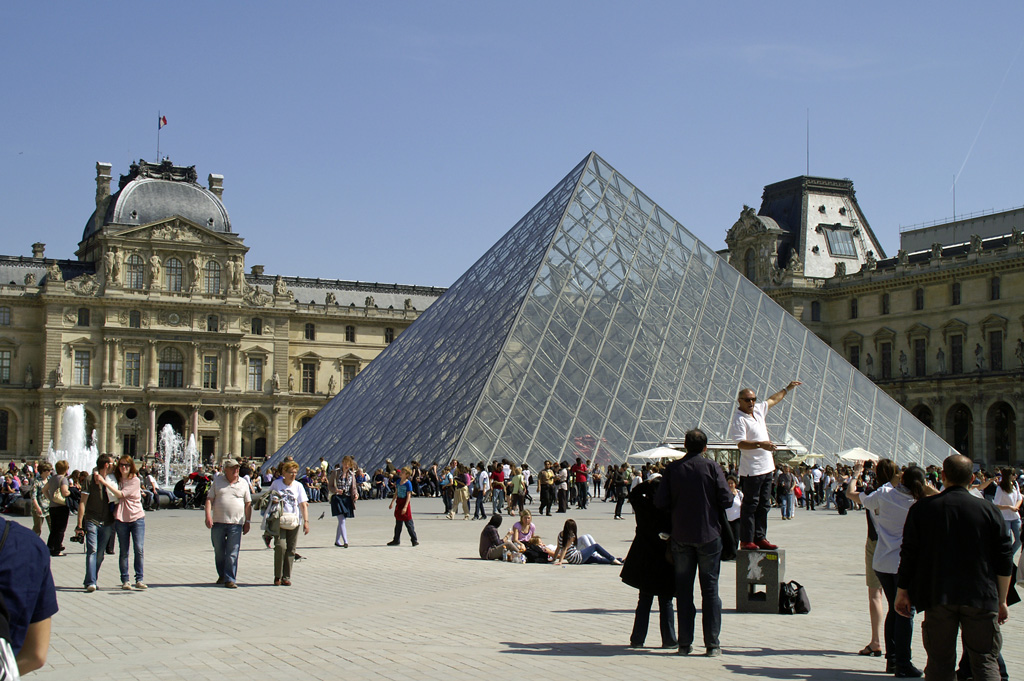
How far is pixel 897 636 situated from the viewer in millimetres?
6477

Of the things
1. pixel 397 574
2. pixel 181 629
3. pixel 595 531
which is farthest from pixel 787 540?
pixel 181 629

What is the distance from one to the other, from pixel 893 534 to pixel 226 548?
606 centimetres

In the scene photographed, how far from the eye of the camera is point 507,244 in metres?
32.1

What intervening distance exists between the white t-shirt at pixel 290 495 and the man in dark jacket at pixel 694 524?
4.75 metres

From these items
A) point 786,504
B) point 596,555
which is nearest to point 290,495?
point 596,555

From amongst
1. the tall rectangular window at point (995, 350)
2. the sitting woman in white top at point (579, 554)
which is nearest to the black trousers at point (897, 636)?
the sitting woman in white top at point (579, 554)

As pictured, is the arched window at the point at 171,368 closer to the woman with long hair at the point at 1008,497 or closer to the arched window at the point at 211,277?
the arched window at the point at 211,277

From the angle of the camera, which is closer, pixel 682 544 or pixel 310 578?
pixel 682 544

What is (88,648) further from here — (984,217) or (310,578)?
(984,217)

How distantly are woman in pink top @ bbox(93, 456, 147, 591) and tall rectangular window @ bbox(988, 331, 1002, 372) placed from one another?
47.1m

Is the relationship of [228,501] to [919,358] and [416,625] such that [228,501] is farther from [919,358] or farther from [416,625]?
[919,358]

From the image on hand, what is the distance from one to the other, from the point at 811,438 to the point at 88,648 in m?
20.9

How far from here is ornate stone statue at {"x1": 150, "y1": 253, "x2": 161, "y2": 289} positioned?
63.4m

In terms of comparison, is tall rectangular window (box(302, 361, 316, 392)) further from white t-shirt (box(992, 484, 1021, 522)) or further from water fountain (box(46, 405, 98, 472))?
white t-shirt (box(992, 484, 1021, 522))
